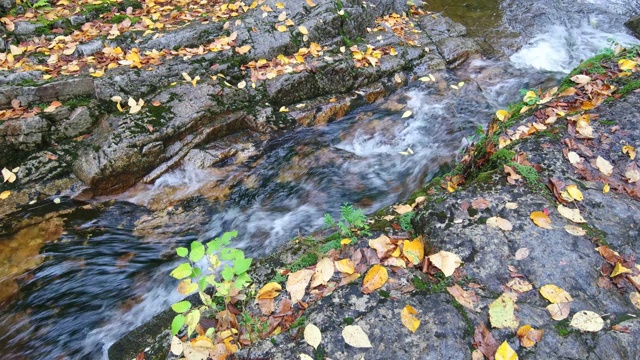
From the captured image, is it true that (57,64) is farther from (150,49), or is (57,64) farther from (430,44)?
(430,44)

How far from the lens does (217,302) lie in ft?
9.34

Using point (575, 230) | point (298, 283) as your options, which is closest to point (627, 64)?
point (575, 230)

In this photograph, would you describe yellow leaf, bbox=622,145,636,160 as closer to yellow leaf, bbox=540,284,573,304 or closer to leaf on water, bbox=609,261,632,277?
leaf on water, bbox=609,261,632,277

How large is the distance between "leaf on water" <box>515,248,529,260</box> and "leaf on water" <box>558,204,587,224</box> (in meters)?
0.53

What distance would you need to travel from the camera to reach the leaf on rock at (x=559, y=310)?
2.32m

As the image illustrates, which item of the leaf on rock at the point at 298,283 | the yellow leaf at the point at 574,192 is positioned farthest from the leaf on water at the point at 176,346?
the yellow leaf at the point at 574,192

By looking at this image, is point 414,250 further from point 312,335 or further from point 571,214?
point 571,214

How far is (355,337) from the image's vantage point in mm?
2277

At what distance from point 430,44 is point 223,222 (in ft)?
18.6

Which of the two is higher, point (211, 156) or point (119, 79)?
point (119, 79)

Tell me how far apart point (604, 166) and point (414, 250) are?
2020mm

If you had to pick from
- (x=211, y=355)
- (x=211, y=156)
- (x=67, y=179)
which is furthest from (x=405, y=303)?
(x=67, y=179)

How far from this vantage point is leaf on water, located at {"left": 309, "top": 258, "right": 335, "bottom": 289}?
108 inches

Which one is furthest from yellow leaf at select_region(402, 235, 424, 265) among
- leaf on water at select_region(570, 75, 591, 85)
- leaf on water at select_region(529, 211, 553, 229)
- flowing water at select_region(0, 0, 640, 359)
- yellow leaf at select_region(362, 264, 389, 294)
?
leaf on water at select_region(570, 75, 591, 85)
